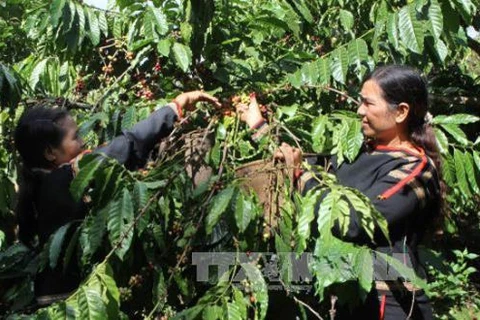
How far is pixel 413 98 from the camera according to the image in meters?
1.89

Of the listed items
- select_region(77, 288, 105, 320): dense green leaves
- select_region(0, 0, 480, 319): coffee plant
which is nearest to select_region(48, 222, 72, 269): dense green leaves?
select_region(0, 0, 480, 319): coffee plant

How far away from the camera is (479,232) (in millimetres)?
4949

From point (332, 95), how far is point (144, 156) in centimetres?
85

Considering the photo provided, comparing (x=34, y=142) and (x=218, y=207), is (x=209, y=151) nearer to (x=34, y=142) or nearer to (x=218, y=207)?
(x=218, y=207)

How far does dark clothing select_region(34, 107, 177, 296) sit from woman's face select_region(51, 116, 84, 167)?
0.05m

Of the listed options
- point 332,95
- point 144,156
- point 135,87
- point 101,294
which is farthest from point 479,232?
point 101,294

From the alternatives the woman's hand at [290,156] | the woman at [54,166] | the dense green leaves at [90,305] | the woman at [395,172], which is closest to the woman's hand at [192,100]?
the woman at [54,166]

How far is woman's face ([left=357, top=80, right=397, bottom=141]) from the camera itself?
1.89 meters

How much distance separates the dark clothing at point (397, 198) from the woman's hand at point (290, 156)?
0.15ft

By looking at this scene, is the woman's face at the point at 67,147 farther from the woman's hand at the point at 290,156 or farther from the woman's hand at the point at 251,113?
the woman's hand at the point at 290,156

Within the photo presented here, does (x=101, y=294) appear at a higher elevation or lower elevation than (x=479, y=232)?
higher

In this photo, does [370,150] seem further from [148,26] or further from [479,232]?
[479,232]

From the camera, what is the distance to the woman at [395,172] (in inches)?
68.8

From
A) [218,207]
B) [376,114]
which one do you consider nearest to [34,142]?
[218,207]
